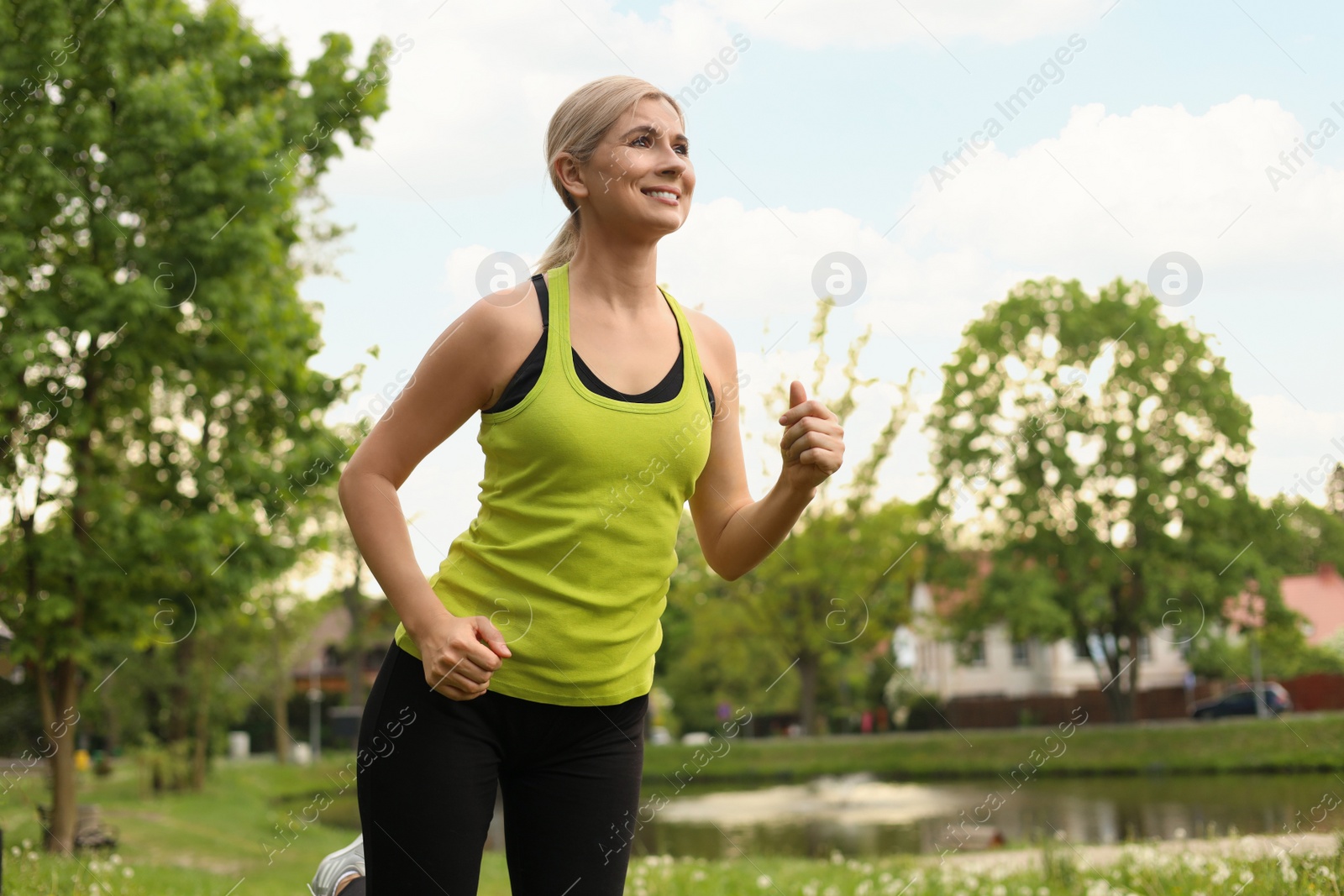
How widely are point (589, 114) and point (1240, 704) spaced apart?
4199 cm

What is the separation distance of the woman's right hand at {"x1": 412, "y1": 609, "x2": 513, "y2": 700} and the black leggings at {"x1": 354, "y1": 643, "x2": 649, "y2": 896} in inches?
5.6

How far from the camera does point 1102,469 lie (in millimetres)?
31875

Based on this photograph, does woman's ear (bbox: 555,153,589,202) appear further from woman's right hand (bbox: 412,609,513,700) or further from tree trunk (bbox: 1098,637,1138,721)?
tree trunk (bbox: 1098,637,1138,721)

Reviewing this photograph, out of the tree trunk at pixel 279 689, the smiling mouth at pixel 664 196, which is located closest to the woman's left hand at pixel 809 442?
the smiling mouth at pixel 664 196

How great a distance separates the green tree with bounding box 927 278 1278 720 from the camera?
31.3 m

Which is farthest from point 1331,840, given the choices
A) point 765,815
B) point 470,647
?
point 765,815

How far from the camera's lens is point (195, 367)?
39.2 ft

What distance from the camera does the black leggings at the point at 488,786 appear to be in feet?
7.09

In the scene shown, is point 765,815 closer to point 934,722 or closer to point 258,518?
point 258,518

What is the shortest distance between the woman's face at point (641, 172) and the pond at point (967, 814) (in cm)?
771

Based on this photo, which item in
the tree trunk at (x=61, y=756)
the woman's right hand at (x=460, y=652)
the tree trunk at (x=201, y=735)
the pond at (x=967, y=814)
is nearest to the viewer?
the woman's right hand at (x=460, y=652)

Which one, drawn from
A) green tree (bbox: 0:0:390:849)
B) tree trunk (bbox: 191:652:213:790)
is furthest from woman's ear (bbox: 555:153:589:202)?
tree trunk (bbox: 191:652:213:790)

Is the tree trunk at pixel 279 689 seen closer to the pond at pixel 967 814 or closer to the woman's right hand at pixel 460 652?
the pond at pixel 967 814

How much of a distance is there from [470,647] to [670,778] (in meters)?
31.5
